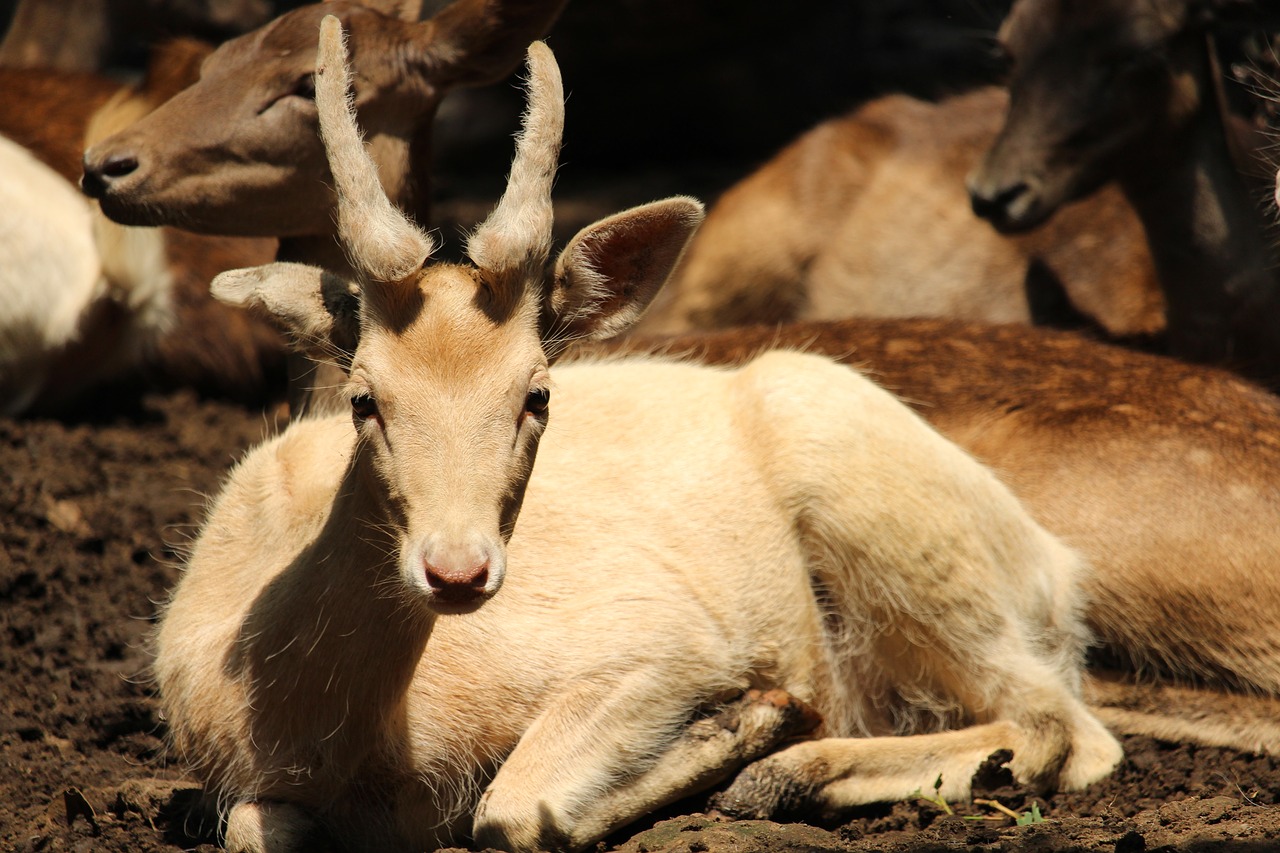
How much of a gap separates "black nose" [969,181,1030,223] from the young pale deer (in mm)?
2176

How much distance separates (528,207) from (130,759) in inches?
94.2

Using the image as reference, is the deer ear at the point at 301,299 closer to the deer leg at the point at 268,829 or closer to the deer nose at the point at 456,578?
the deer nose at the point at 456,578

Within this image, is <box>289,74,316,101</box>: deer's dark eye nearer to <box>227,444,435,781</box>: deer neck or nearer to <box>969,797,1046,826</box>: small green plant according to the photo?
<box>227,444,435,781</box>: deer neck

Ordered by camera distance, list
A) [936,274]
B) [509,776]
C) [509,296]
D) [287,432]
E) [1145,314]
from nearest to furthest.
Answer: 1. [509,296]
2. [509,776]
3. [287,432]
4. [1145,314]
5. [936,274]

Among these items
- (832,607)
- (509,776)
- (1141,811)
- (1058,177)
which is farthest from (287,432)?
(1058,177)

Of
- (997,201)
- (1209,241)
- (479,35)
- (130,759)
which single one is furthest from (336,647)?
(1209,241)

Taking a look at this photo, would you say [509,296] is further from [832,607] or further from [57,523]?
[57,523]

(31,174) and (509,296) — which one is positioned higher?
(509,296)

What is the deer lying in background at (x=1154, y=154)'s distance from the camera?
6570mm

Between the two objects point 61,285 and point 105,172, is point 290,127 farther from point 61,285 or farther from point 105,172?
point 61,285

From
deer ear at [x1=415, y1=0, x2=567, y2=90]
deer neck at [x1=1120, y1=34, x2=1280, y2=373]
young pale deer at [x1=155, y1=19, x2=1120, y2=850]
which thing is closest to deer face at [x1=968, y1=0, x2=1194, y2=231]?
deer neck at [x1=1120, y1=34, x2=1280, y2=373]

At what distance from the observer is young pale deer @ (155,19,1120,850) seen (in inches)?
132

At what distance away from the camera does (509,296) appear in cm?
346

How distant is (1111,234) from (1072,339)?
2120 millimetres
